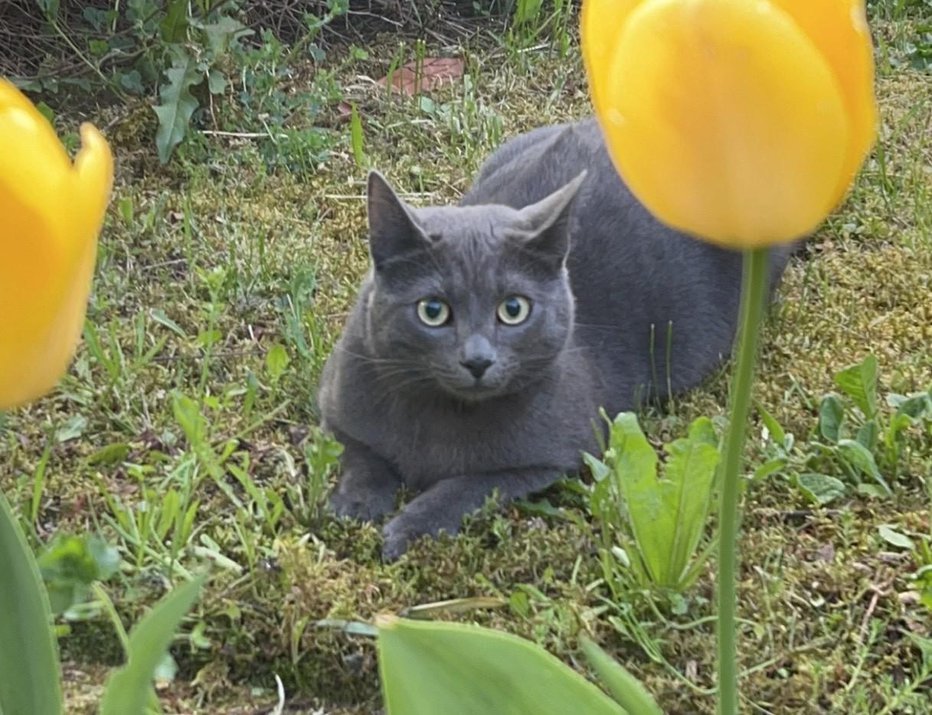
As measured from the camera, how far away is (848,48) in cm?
54

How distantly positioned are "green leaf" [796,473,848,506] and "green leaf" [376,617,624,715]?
1.05 m

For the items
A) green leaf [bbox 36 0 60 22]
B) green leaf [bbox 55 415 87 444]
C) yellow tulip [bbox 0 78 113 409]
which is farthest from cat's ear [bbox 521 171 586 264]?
green leaf [bbox 36 0 60 22]

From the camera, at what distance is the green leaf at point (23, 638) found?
1.97 ft

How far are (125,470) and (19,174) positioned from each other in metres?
1.35

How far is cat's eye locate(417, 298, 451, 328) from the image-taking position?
5.62 ft

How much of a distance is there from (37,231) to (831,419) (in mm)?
1420

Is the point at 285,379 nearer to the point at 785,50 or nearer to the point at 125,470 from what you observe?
the point at 125,470

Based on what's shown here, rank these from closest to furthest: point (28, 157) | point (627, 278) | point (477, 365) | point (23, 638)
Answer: point (28, 157)
point (23, 638)
point (477, 365)
point (627, 278)

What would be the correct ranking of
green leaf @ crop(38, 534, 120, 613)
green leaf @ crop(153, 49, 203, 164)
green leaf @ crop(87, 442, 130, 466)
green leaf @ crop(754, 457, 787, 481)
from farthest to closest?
green leaf @ crop(153, 49, 203, 164)
green leaf @ crop(87, 442, 130, 466)
green leaf @ crop(754, 457, 787, 481)
green leaf @ crop(38, 534, 120, 613)

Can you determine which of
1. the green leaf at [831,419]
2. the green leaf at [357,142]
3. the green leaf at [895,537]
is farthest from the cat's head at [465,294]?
the green leaf at [357,142]

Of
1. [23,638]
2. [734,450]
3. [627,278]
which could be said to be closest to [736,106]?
[734,450]

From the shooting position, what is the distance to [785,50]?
1.74ft

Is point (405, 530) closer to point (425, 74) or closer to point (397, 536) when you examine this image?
point (397, 536)

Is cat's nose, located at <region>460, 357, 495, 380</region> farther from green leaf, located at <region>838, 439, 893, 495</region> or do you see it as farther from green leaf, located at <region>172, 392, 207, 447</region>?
green leaf, located at <region>838, 439, 893, 495</region>
